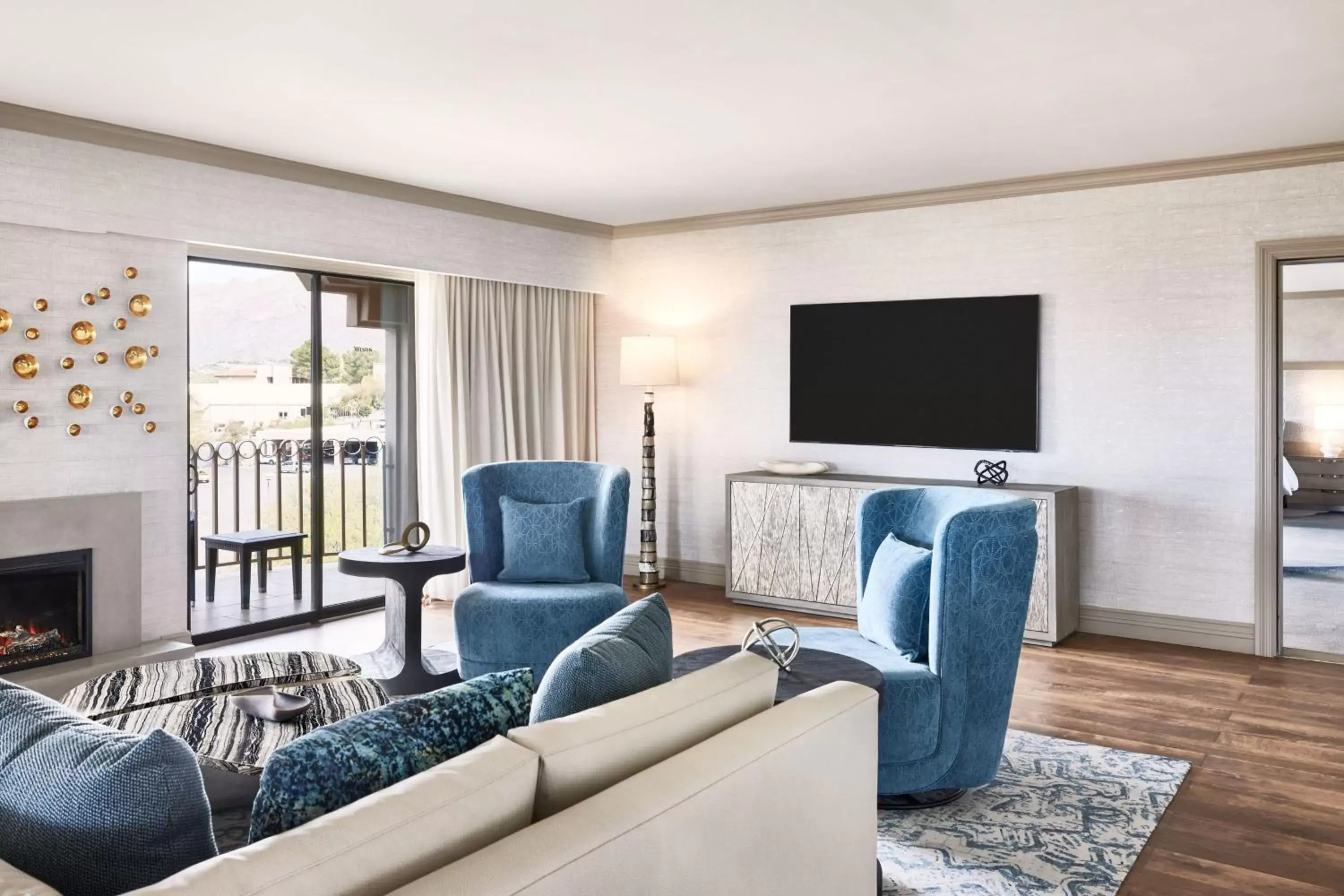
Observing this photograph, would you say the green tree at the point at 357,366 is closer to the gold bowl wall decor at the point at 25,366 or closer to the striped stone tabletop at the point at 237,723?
the gold bowl wall decor at the point at 25,366

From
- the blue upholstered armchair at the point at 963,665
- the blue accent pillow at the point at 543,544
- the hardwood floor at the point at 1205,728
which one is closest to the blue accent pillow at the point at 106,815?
the blue upholstered armchair at the point at 963,665

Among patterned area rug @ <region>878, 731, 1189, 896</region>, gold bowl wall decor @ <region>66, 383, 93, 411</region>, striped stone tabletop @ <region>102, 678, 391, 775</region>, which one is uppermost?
gold bowl wall decor @ <region>66, 383, 93, 411</region>

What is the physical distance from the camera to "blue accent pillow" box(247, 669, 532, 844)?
4.60 ft

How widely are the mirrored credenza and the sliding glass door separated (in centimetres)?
215

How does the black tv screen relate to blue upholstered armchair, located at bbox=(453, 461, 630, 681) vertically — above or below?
above

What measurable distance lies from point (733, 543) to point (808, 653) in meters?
3.14

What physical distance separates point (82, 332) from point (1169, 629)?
18.2 ft

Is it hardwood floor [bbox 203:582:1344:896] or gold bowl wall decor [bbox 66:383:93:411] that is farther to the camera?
gold bowl wall decor [bbox 66:383:93:411]

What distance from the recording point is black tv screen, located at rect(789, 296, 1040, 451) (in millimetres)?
5699

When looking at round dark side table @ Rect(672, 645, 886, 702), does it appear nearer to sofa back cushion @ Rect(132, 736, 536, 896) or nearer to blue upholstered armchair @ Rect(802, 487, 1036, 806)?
blue upholstered armchair @ Rect(802, 487, 1036, 806)

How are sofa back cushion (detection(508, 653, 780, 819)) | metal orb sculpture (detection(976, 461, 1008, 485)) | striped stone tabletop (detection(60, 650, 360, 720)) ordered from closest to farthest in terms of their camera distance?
sofa back cushion (detection(508, 653, 780, 819))
striped stone tabletop (detection(60, 650, 360, 720))
metal orb sculpture (detection(976, 461, 1008, 485))

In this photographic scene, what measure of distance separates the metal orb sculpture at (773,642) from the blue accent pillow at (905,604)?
40cm

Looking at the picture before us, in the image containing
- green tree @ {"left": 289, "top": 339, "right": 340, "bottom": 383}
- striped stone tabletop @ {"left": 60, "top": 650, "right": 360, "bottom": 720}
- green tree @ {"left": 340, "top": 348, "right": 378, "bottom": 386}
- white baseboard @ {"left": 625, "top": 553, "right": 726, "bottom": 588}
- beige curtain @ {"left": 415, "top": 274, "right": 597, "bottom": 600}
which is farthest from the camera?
white baseboard @ {"left": 625, "top": 553, "right": 726, "bottom": 588}

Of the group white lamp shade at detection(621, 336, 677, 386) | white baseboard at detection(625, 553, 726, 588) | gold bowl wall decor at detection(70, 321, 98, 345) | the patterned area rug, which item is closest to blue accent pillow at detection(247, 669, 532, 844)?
the patterned area rug
